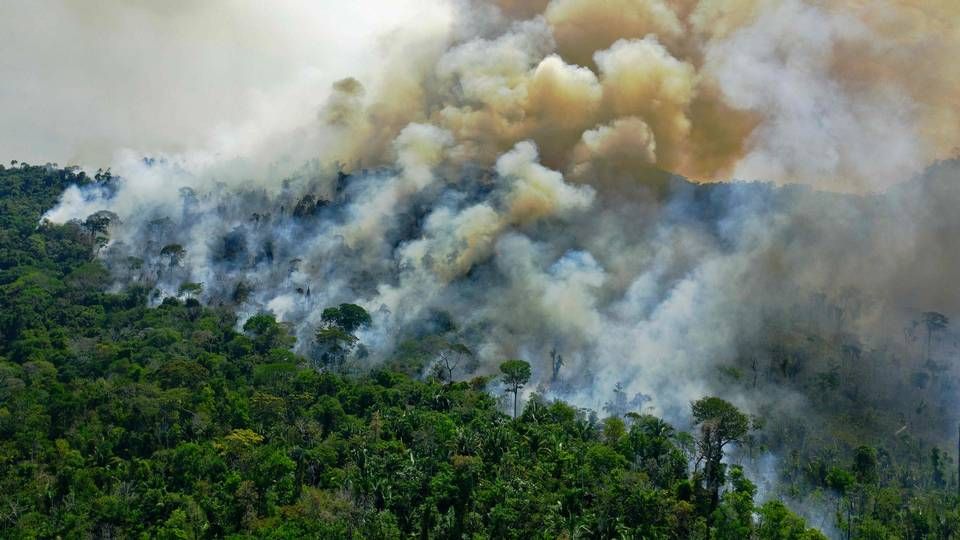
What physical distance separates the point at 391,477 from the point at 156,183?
11457 centimetres

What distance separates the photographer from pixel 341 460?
2955 inches

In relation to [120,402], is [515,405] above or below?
above

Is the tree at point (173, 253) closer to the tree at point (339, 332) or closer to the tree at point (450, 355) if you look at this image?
the tree at point (339, 332)

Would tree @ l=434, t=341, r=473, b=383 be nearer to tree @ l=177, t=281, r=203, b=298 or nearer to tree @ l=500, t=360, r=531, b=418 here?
tree @ l=500, t=360, r=531, b=418

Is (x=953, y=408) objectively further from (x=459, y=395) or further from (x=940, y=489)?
(x=459, y=395)

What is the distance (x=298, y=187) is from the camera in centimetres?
15412

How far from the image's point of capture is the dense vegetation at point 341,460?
63688 millimetres

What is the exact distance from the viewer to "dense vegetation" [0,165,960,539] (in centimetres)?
6369

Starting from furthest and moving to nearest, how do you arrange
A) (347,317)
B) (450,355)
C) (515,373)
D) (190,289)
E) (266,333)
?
(190,289), (347,317), (266,333), (450,355), (515,373)

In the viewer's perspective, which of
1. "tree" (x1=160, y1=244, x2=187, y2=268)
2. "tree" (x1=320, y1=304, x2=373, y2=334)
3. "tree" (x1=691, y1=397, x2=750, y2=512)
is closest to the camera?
"tree" (x1=691, y1=397, x2=750, y2=512)

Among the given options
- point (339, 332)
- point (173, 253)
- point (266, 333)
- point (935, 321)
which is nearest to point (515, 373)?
point (339, 332)

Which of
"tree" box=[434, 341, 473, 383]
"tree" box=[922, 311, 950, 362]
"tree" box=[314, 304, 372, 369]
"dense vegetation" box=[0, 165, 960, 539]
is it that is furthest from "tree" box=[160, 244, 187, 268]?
"tree" box=[922, 311, 950, 362]

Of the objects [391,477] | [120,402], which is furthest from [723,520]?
[120,402]

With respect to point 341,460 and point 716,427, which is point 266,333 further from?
point 716,427
